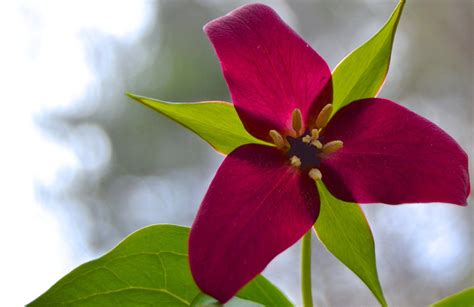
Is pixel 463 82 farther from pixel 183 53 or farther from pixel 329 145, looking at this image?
pixel 329 145

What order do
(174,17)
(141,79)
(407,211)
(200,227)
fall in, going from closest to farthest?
(200,227) → (407,211) → (141,79) → (174,17)

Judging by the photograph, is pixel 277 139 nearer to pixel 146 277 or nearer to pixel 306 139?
pixel 306 139

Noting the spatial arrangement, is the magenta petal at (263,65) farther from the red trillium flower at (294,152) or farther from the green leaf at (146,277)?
the green leaf at (146,277)

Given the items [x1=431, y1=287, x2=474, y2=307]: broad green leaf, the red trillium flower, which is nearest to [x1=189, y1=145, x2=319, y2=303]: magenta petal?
the red trillium flower

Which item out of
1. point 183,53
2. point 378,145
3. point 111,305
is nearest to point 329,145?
point 378,145

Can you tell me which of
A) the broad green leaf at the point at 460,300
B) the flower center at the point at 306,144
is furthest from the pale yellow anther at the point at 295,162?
the broad green leaf at the point at 460,300

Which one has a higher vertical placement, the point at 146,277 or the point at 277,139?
the point at 277,139

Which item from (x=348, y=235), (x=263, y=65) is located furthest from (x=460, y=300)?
(x=263, y=65)
